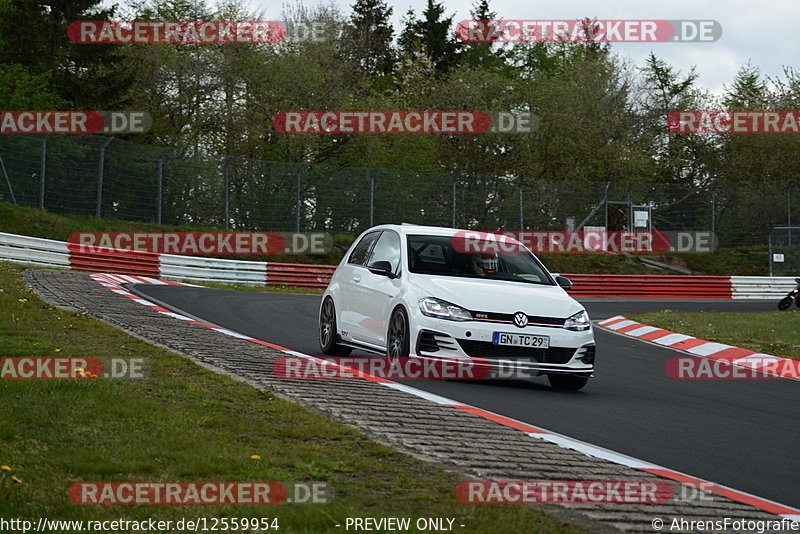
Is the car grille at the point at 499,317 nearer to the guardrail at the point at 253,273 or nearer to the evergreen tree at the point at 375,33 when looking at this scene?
the guardrail at the point at 253,273

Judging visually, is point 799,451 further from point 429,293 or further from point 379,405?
point 429,293

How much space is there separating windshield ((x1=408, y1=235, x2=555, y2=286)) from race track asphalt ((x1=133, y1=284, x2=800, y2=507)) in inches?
45.2

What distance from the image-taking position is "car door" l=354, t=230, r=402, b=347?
36.6ft

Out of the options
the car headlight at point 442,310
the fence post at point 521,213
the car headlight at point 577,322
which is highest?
the fence post at point 521,213

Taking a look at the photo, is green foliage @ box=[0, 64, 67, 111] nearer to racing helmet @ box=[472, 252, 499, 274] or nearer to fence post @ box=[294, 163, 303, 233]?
fence post @ box=[294, 163, 303, 233]

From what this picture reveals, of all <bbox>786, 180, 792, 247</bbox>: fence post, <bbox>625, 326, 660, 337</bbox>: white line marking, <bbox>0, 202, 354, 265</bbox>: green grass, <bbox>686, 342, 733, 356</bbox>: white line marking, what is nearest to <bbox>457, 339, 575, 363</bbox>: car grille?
<bbox>686, 342, 733, 356</bbox>: white line marking

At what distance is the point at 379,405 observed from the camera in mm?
7934

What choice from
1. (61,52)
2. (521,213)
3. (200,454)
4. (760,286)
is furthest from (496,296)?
(61,52)

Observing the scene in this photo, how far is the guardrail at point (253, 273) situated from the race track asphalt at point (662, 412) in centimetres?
1200

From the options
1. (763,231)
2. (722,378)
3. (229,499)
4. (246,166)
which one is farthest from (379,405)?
(763,231)

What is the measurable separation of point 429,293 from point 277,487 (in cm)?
552

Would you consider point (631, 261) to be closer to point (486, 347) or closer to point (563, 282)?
point (563, 282)

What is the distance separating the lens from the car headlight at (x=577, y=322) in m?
10.6

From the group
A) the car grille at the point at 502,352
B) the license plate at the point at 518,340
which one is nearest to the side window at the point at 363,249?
the car grille at the point at 502,352
